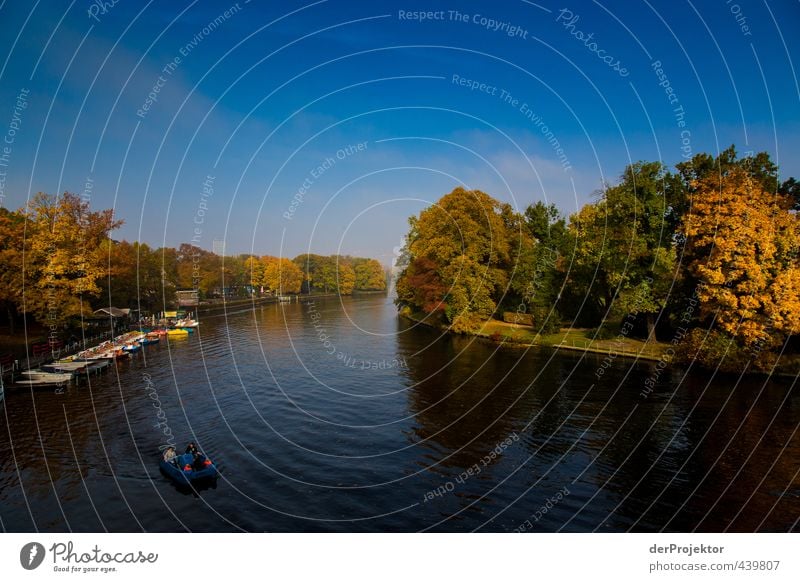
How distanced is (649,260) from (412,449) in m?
38.4

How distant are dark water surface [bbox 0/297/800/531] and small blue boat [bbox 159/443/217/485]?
640 millimetres

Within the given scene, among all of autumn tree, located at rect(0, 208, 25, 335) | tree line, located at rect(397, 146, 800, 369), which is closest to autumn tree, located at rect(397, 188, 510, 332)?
tree line, located at rect(397, 146, 800, 369)

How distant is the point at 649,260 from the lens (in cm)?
5541

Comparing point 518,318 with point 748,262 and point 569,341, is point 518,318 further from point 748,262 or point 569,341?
point 748,262

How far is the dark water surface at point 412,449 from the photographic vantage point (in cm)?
2242

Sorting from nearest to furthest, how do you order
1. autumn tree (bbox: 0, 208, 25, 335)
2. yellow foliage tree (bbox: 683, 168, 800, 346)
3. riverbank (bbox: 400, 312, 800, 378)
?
yellow foliage tree (bbox: 683, 168, 800, 346) → riverbank (bbox: 400, 312, 800, 378) → autumn tree (bbox: 0, 208, 25, 335)

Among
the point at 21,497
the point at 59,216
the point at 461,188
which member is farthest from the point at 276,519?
the point at 461,188

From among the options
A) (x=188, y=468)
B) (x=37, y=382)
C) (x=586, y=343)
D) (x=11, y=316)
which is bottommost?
(x=188, y=468)

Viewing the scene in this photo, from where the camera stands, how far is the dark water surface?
22.4 m

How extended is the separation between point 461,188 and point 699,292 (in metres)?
41.2

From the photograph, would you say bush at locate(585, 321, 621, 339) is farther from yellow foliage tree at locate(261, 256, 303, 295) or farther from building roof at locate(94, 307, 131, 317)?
yellow foliage tree at locate(261, 256, 303, 295)

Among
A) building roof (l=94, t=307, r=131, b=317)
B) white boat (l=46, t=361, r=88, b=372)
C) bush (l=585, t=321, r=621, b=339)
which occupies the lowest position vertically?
white boat (l=46, t=361, r=88, b=372)

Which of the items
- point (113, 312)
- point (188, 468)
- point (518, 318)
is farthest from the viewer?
point (113, 312)

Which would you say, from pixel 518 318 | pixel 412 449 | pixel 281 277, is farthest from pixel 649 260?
pixel 281 277
